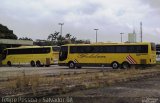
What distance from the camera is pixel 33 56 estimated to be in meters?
52.4

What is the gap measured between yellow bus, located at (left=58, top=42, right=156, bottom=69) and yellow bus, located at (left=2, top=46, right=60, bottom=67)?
5.60 meters

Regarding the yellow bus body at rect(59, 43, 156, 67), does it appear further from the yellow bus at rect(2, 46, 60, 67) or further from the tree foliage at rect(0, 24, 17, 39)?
the tree foliage at rect(0, 24, 17, 39)

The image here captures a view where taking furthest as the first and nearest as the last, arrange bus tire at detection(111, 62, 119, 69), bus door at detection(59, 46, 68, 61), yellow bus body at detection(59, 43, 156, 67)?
bus door at detection(59, 46, 68, 61) < bus tire at detection(111, 62, 119, 69) < yellow bus body at detection(59, 43, 156, 67)

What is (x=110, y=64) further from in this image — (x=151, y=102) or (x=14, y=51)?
(x=151, y=102)

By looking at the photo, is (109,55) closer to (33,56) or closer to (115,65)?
(115,65)

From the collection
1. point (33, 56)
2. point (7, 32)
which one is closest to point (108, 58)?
point (33, 56)

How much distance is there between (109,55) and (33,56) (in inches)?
528

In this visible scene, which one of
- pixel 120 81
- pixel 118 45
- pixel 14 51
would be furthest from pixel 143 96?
pixel 14 51

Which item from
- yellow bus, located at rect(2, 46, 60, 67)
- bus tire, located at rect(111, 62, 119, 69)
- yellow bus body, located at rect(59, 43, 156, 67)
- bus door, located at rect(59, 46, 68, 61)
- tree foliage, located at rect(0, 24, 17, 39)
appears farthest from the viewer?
tree foliage, located at rect(0, 24, 17, 39)

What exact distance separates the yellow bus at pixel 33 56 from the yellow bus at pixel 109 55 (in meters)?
5.60

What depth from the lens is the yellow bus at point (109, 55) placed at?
40.8m

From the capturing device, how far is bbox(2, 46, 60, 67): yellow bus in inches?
1997

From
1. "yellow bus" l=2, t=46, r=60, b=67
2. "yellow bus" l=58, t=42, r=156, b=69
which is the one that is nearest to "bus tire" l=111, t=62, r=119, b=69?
"yellow bus" l=58, t=42, r=156, b=69

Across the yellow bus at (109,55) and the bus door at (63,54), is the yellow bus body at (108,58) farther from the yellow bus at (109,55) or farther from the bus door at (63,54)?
the bus door at (63,54)
